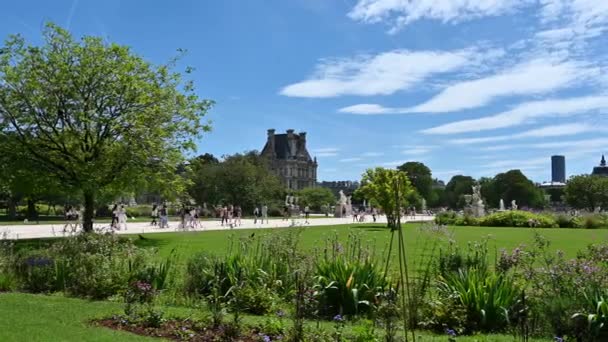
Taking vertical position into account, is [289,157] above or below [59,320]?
above

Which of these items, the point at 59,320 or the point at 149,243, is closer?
the point at 59,320

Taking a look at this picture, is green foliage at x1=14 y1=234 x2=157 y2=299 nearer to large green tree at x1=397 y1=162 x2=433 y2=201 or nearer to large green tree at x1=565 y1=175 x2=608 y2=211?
large green tree at x1=565 y1=175 x2=608 y2=211

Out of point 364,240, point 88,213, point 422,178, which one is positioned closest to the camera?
point 364,240

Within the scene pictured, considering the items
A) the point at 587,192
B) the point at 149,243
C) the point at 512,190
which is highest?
the point at 512,190

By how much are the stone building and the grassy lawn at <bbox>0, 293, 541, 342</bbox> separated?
475 ft

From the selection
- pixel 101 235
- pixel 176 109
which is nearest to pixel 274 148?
pixel 176 109

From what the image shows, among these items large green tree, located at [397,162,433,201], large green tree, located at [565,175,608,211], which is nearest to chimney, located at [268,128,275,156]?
large green tree, located at [397,162,433,201]

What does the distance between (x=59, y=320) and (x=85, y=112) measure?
15.4 meters

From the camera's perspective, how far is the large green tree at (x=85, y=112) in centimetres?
2173

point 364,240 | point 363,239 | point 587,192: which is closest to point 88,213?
point 363,239

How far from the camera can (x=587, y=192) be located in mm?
108062

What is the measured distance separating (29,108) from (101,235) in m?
11.5

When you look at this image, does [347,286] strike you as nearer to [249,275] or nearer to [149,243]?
[249,275]

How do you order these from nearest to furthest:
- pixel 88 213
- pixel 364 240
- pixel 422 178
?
pixel 364 240
pixel 88 213
pixel 422 178
